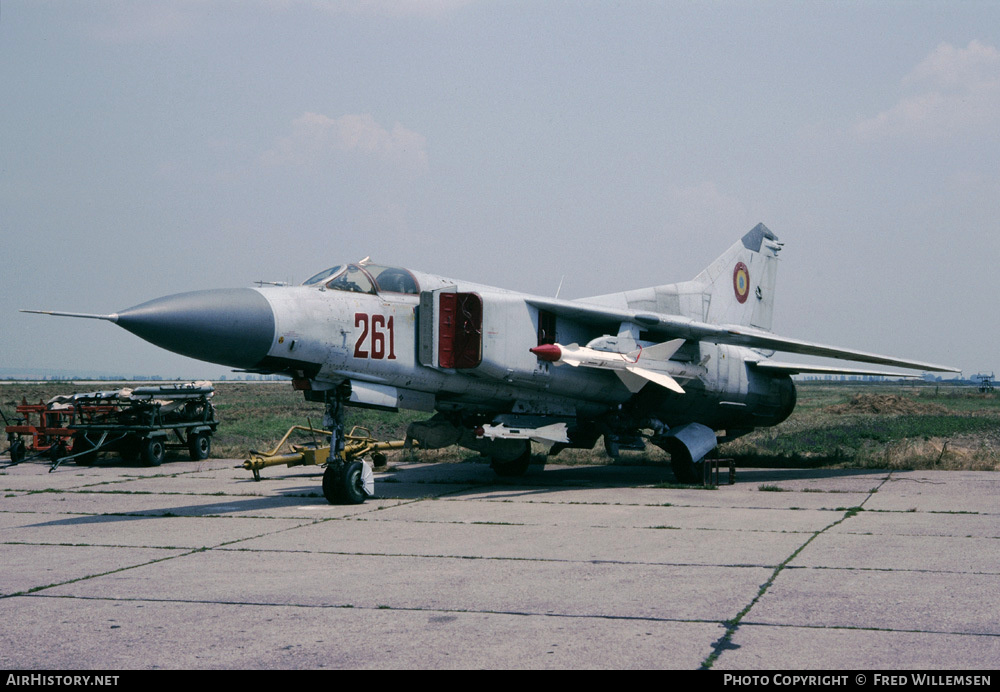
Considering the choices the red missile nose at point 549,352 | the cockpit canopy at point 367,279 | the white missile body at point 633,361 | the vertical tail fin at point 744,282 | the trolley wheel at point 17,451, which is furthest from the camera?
the trolley wheel at point 17,451

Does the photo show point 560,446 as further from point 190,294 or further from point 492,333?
point 190,294

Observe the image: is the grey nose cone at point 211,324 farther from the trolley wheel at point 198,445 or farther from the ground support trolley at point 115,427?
the trolley wheel at point 198,445

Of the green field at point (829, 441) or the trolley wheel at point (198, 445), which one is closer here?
the green field at point (829, 441)

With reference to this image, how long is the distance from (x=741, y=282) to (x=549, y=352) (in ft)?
23.6

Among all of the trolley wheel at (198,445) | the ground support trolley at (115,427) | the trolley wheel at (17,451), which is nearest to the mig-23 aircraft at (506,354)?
the ground support trolley at (115,427)

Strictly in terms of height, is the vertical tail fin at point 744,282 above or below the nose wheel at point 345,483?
above

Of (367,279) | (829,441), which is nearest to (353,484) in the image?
(367,279)

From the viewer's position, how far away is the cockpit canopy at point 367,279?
38.6ft

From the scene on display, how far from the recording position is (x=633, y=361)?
13.8m

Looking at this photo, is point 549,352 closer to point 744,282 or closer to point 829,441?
point 744,282

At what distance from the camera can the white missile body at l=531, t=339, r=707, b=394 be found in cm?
1278

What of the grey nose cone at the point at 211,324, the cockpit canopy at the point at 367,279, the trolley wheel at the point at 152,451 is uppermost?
the cockpit canopy at the point at 367,279

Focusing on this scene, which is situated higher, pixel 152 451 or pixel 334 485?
pixel 334 485
